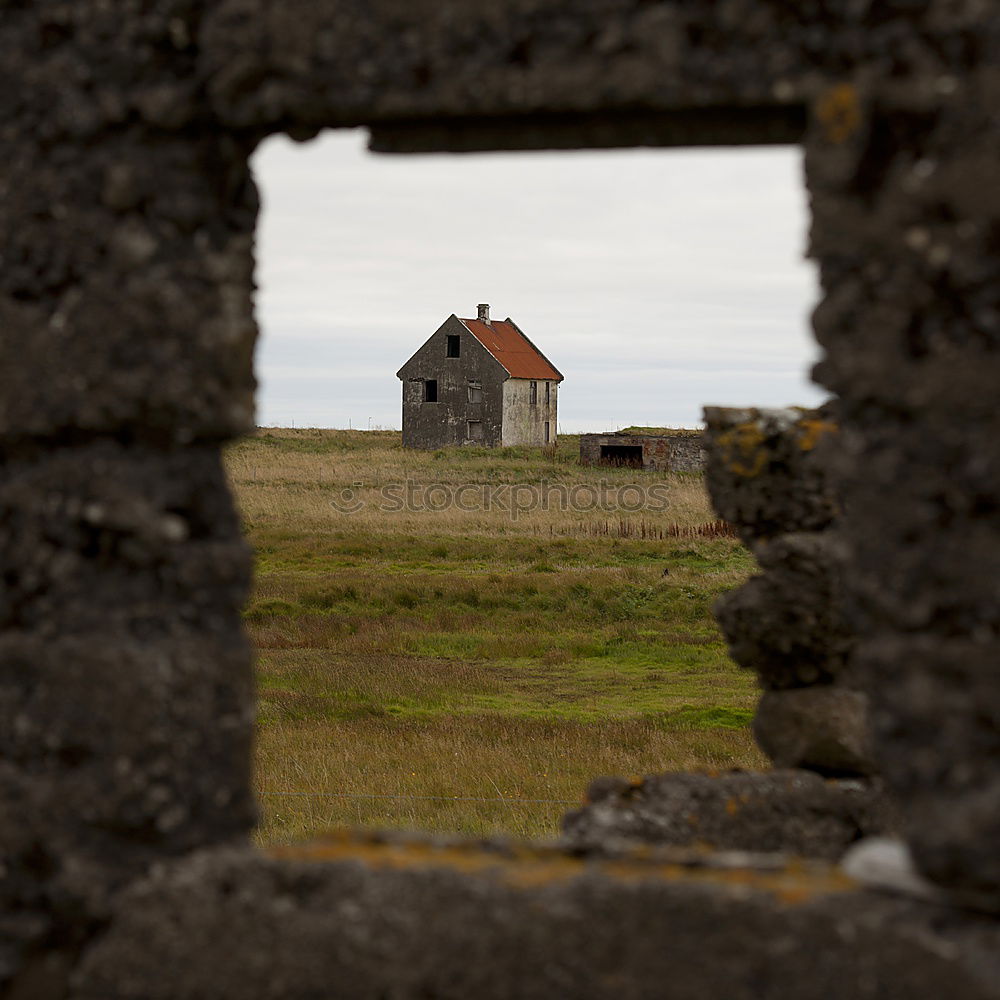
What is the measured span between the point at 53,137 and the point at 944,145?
1.84 meters

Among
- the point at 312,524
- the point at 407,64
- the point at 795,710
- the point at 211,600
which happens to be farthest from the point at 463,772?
the point at 312,524

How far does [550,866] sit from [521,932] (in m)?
0.19

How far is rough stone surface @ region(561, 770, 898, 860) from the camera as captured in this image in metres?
3.86

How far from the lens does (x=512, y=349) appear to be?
46.2 meters

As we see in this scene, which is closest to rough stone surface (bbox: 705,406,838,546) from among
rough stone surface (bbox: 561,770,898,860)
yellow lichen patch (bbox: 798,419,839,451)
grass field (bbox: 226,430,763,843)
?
yellow lichen patch (bbox: 798,419,839,451)

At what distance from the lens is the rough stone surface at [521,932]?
2.11 m

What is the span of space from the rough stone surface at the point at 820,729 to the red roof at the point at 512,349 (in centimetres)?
3968

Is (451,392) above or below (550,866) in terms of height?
above

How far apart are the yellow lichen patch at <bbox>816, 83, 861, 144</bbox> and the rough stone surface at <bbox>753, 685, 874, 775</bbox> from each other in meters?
2.75

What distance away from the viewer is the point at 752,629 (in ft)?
14.9

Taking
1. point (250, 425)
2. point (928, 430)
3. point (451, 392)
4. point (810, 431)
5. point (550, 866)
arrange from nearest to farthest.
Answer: point (928, 430)
point (550, 866)
point (250, 425)
point (810, 431)
point (451, 392)

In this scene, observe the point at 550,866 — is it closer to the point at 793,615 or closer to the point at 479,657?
the point at 793,615

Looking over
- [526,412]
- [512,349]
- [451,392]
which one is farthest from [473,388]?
[512,349]

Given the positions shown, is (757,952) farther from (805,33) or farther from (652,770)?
(652,770)
